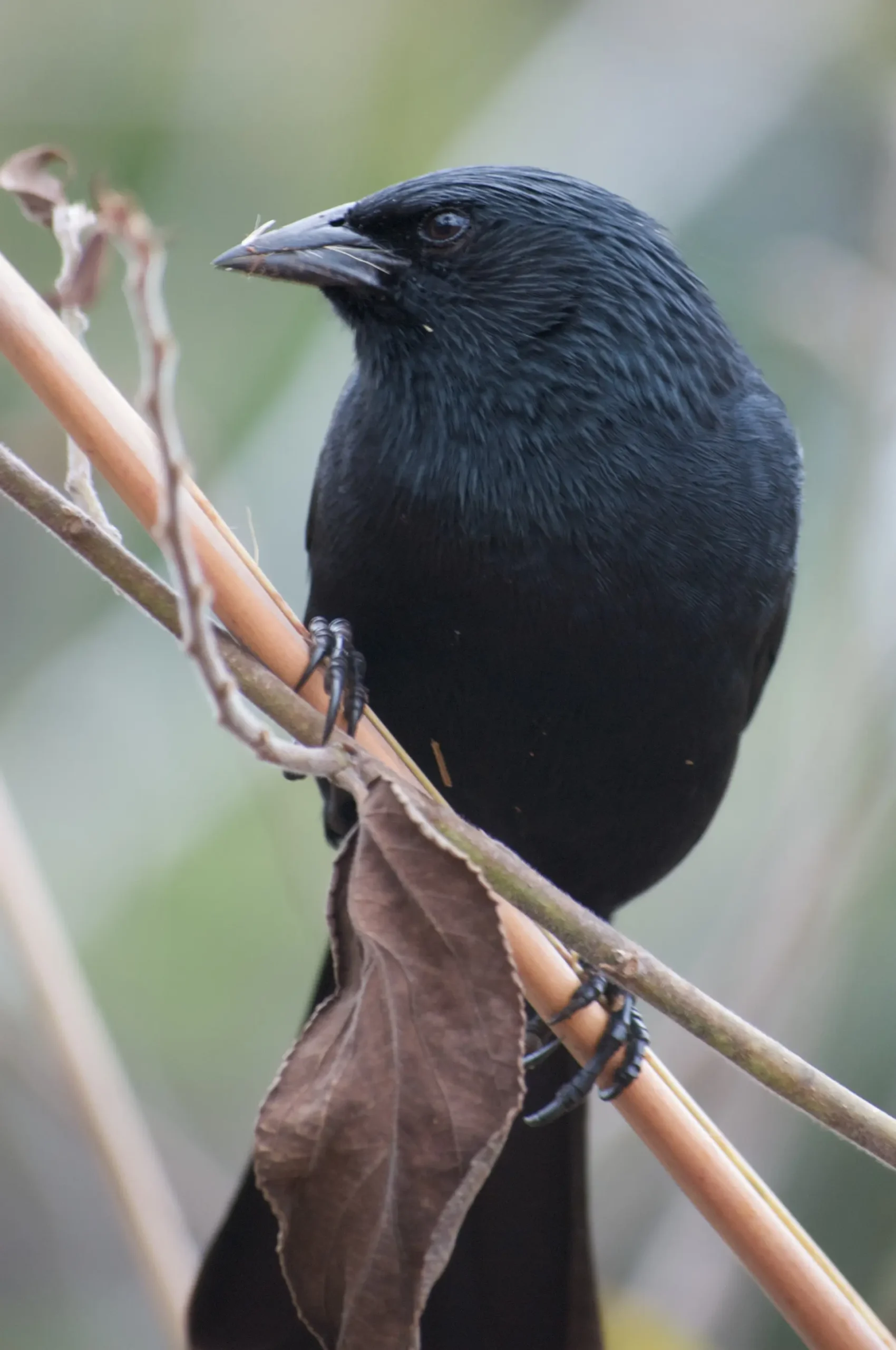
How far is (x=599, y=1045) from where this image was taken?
1972mm

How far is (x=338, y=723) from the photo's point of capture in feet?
5.78

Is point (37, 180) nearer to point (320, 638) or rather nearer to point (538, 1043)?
point (320, 638)

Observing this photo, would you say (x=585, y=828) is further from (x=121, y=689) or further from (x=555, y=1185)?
(x=121, y=689)

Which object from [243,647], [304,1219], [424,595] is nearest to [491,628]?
[424,595]

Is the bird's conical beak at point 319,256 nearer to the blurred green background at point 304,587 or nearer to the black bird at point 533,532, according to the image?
the black bird at point 533,532

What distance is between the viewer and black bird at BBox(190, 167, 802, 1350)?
2037 millimetres

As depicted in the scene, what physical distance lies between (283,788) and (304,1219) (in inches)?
76.3

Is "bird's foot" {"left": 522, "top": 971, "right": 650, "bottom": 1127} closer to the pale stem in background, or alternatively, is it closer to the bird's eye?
the pale stem in background

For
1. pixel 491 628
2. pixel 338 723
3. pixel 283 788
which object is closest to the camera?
pixel 338 723

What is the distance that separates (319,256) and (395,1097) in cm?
123

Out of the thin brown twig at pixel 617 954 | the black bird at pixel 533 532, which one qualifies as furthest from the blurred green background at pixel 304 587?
the thin brown twig at pixel 617 954

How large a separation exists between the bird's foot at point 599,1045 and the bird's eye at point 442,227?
102cm

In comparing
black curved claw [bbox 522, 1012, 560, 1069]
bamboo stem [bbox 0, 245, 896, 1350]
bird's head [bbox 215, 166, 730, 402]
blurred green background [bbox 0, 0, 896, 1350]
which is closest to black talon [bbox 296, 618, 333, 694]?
bamboo stem [bbox 0, 245, 896, 1350]

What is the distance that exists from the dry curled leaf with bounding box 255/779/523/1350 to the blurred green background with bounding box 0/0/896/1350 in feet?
4.31
